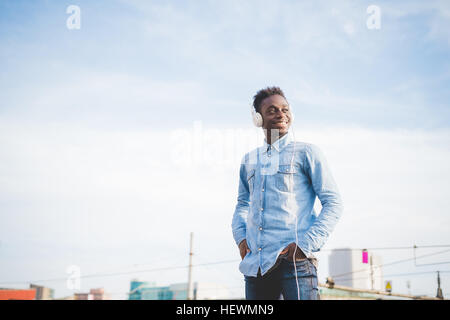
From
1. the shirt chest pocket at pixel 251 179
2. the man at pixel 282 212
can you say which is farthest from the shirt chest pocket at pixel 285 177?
the shirt chest pocket at pixel 251 179

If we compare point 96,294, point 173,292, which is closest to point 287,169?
point 96,294

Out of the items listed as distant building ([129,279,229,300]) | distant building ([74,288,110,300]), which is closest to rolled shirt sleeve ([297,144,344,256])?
distant building ([74,288,110,300])

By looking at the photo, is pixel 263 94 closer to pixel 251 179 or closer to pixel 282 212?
pixel 251 179

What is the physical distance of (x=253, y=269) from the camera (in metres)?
2.58

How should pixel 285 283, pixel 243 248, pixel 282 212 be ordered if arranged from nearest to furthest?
1. pixel 285 283
2. pixel 282 212
3. pixel 243 248

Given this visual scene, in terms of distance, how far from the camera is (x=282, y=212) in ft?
8.52

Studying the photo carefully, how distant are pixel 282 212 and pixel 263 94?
2.89ft

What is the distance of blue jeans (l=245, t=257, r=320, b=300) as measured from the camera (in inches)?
94.3

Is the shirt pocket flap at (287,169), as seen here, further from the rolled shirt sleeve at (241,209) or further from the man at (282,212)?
the rolled shirt sleeve at (241,209)

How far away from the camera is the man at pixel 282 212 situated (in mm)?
2449

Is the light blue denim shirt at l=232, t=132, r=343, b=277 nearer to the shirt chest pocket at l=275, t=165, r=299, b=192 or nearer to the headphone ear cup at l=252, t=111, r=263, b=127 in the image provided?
the shirt chest pocket at l=275, t=165, r=299, b=192
